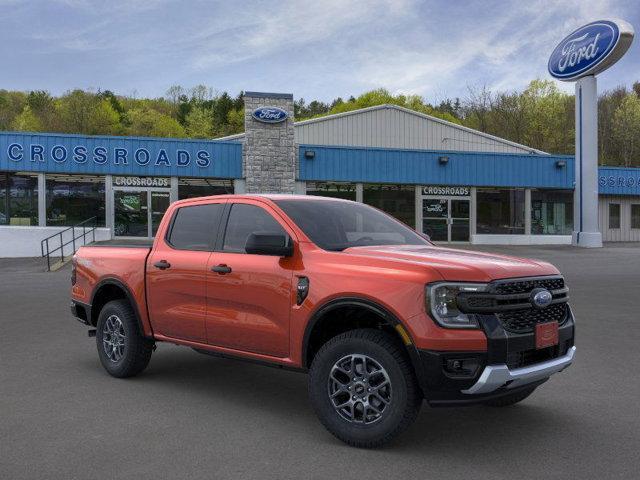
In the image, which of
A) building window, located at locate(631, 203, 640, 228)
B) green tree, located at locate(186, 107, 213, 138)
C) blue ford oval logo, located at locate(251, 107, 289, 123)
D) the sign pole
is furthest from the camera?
green tree, located at locate(186, 107, 213, 138)

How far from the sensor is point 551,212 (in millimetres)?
33156

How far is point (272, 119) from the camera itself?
93.5 ft

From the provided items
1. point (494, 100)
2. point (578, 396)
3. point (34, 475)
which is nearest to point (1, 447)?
point (34, 475)

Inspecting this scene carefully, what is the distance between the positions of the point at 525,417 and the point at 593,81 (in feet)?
96.1

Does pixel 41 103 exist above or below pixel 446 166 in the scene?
above

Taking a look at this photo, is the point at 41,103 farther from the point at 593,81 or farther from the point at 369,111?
the point at 593,81

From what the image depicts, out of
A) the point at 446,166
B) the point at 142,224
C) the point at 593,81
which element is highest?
the point at 593,81

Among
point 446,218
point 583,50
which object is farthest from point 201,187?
point 583,50

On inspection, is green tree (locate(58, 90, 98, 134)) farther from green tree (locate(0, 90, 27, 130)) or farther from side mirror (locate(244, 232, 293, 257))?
side mirror (locate(244, 232, 293, 257))

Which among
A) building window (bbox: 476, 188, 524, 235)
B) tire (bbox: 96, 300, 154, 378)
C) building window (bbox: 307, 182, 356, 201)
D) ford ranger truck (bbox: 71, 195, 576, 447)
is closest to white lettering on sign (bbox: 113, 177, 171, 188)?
building window (bbox: 307, 182, 356, 201)

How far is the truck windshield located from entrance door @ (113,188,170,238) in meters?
22.9

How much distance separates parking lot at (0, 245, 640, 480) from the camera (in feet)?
12.8

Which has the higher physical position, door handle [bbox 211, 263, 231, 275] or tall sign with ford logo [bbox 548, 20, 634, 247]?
tall sign with ford logo [bbox 548, 20, 634, 247]

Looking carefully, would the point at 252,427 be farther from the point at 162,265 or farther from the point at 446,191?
the point at 446,191
